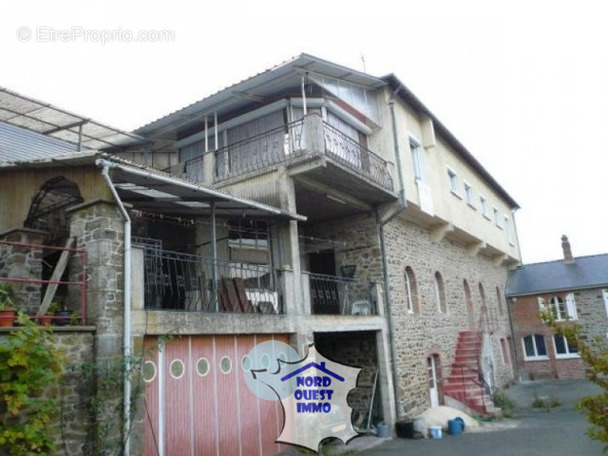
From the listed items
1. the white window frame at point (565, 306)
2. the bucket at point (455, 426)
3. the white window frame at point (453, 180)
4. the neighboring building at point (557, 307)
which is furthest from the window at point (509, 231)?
the bucket at point (455, 426)

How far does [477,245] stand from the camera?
65.7 feet

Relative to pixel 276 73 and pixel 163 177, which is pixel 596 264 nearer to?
pixel 276 73

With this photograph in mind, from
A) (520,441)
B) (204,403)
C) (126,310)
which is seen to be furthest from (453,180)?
(126,310)

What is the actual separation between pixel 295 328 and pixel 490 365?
1065cm

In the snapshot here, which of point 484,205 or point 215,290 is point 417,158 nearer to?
point 484,205

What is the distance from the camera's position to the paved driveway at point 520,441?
10070 millimetres

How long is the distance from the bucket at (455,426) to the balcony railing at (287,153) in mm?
5860

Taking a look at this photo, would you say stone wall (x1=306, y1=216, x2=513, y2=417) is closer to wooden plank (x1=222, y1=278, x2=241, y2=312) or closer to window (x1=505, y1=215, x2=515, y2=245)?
wooden plank (x1=222, y1=278, x2=241, y2=312)

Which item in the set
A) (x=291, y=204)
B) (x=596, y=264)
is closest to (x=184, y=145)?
(x=291, y=204)

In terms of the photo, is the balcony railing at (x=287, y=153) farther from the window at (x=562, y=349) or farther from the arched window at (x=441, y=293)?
the window at (x=562, y=349)

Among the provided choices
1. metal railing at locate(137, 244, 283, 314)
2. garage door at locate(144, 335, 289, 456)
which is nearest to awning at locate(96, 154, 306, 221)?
metal railing at locate(137, 244, 283, 314)

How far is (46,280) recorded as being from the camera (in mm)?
8297

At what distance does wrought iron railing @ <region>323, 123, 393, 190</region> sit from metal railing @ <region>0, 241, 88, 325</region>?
18.4 ft

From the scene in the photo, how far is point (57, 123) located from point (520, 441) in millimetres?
12574
